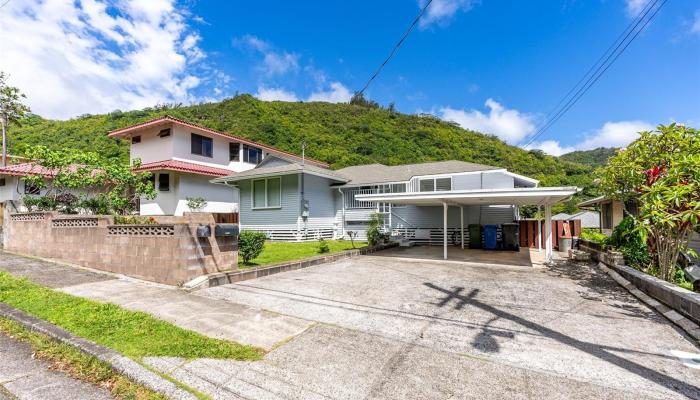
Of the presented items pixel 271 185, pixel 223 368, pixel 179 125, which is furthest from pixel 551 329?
pixel 179 125

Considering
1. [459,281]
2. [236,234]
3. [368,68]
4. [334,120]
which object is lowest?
[459,281]

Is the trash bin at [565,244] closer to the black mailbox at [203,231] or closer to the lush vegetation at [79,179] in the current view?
the black mailbox at [203,231]

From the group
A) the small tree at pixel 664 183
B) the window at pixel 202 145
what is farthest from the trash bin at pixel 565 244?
the window at pixel 202 145

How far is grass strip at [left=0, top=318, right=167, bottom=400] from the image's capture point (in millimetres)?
2668

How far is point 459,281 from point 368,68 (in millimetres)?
6766

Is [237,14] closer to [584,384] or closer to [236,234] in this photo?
[236,234]

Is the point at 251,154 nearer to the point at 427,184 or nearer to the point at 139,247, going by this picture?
the point at 427,184

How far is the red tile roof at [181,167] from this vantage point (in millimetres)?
15891

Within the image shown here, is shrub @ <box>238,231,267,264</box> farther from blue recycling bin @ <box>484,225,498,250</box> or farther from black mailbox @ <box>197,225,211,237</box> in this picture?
blue recycling bin @ <box>484,225,498,250</box>

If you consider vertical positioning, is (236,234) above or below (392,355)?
above

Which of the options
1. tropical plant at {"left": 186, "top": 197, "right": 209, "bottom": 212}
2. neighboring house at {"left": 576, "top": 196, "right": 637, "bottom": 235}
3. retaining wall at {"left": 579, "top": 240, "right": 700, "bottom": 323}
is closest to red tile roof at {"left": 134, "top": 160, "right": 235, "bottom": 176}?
tropical plant at {"left": 186, "top": 197, "right": 209, "bottom": 212}

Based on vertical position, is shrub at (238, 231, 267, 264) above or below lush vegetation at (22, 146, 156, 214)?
below

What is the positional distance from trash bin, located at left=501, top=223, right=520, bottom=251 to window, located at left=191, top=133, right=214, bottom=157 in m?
17.1

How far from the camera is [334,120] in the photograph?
1639 inches
